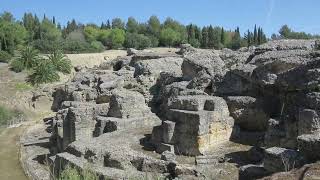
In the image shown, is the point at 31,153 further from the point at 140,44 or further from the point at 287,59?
the point at 140,44

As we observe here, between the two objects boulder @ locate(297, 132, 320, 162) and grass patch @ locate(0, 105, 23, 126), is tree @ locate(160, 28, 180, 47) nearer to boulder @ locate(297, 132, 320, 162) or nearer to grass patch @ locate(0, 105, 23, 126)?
grass patch @ locate(0, 105, 23, 126)

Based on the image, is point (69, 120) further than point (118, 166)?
Yes

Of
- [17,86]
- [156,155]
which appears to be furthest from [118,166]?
[17,86]

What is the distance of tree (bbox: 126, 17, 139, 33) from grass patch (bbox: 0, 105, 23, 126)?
2053 inches

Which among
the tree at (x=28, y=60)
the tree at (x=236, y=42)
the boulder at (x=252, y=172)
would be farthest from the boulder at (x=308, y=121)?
the tree at (x=236, y=42)

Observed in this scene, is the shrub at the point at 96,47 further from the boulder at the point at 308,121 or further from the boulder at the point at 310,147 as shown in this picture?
the boulder at the point at 310,147

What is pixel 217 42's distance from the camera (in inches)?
2950

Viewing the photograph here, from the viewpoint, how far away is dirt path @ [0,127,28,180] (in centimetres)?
1848

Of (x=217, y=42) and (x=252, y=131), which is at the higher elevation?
(x=217, y=42)

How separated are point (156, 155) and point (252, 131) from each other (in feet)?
12.0

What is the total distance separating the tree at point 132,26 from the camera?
86.6m

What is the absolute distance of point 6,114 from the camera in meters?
33.4

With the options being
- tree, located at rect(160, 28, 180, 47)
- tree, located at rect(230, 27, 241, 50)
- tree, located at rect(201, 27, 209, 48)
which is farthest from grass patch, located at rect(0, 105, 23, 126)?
→ tree, located at rect(160, 28, 180, 47)

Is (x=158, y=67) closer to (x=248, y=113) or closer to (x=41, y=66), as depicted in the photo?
(x=248, y=113)
